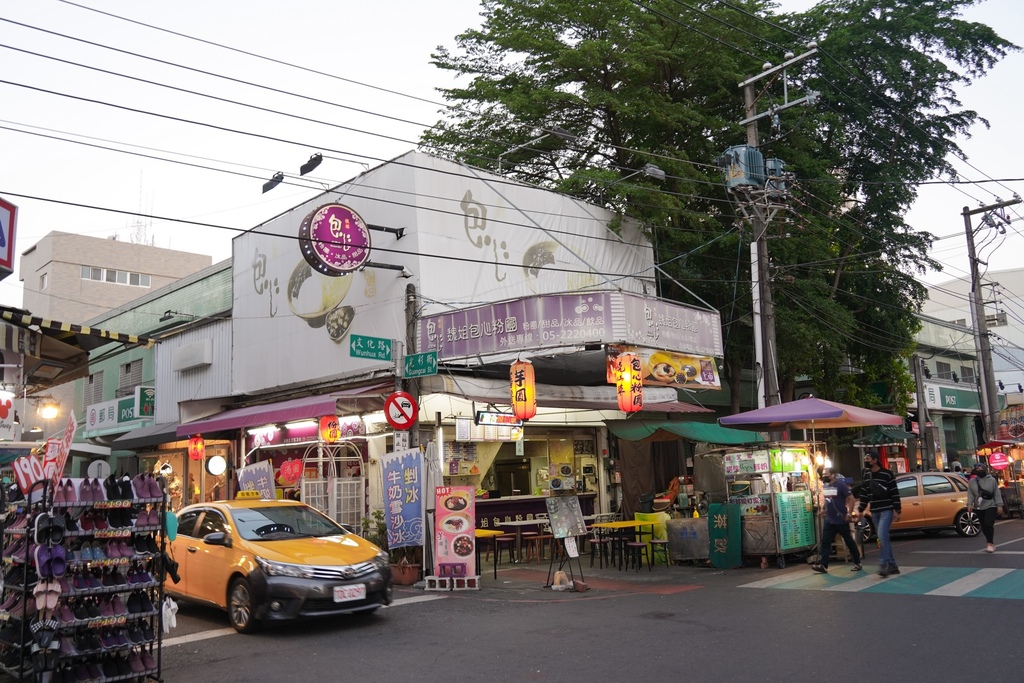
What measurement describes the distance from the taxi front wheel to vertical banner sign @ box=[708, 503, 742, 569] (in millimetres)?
8263

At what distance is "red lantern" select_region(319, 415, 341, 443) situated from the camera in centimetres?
1616

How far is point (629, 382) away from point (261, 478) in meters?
7.75

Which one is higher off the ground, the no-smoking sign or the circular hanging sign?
the no-smoking sign

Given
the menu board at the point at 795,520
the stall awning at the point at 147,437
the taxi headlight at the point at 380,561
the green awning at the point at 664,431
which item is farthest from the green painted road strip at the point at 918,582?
the stall awning at the point at 147,437

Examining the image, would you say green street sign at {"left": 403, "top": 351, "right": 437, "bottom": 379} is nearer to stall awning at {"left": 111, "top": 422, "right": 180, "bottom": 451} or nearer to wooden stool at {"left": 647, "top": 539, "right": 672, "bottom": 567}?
wooden stool at {"left": 647, "top": 539, "right": 672, "bottom": 567}

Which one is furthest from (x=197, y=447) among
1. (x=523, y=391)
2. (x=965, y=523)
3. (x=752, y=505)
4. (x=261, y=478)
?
(x=965, y=523)

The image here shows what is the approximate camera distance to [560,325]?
1421 centimetres

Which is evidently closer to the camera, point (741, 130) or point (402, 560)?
point (402, 560)

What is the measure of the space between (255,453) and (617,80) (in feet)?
45.1

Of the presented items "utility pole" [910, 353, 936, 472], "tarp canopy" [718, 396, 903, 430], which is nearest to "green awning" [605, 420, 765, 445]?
"tarp canopy" [718, 396, 903, 430]

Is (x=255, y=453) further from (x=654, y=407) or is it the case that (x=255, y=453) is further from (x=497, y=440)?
(x=654, y=407)

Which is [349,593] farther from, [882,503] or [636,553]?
[882,503]

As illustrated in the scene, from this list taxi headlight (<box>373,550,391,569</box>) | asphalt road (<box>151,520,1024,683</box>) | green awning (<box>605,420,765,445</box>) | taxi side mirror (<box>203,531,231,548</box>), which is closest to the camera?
asphalt road (<box>151,520,1024,683</box>)

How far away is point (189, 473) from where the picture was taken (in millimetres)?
22984
